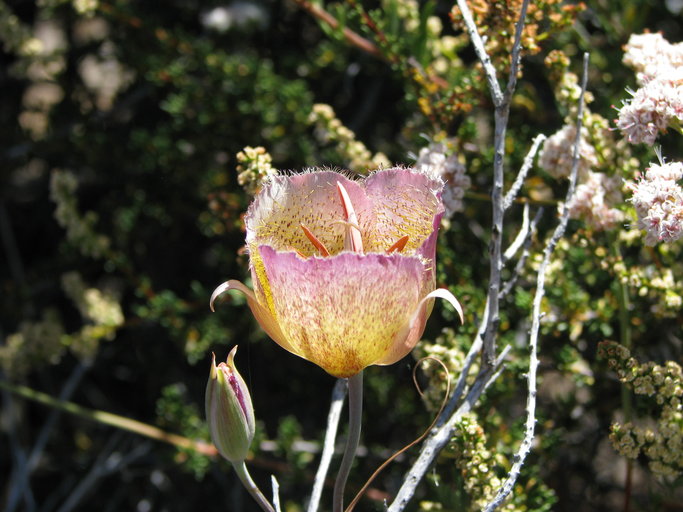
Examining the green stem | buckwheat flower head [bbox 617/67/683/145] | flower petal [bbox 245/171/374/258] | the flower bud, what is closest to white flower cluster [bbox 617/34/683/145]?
buckwheat flower head [bbox 617/67/683/145]

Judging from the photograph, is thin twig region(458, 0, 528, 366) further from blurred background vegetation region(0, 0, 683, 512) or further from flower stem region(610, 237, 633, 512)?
flower stem region(610, 237, 633, 512)

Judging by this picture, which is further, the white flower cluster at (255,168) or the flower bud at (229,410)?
the white flower cluster at (255,168)

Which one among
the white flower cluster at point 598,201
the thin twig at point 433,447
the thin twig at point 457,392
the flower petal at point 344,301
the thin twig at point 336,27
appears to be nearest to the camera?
the flower petal at point 344,301

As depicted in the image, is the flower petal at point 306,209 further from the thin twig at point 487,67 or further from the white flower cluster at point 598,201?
the white flower cluster at point 598,201

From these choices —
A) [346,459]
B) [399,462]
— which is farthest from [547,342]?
[346,459]

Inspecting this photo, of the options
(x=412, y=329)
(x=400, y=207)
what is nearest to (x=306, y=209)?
(x=400, y=207)

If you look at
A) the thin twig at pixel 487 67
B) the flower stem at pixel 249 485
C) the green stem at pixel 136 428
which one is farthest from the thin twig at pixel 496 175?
the green stem at pixel 136 428

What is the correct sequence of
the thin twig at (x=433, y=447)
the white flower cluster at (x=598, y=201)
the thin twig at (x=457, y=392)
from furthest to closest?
the white flower cluster at (x=598, y=201) < the thin twig at (x=457, y=392) < the thin twig at (x=433, y=447)
